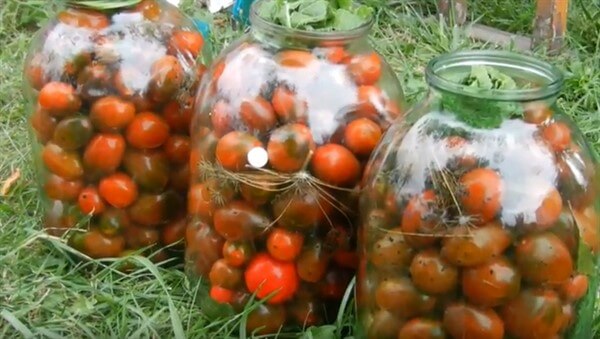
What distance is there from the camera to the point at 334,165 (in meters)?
1.18

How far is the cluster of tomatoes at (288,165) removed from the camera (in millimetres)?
1182

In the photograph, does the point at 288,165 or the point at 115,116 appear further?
the point at 115,116

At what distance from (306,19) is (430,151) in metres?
0.23

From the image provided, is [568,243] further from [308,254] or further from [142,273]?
[142,273]

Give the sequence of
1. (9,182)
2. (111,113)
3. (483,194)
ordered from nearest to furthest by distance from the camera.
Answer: (483,194) < (111,113) < (9,182)

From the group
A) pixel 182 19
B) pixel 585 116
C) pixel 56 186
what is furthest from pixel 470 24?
pixel 56 186

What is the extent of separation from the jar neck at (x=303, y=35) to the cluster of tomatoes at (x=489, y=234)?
156 mm

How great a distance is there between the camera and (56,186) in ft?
4.70

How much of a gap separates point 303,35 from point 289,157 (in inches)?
5.5

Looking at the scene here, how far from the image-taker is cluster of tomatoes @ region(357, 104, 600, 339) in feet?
3.42

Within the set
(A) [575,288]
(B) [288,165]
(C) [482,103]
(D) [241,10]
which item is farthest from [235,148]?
(D) [241,10]

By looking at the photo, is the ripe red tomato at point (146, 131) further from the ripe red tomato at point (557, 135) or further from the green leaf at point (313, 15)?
the ripe red tomato at point (557, 135)

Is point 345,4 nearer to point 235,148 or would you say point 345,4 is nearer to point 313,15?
point 313,15

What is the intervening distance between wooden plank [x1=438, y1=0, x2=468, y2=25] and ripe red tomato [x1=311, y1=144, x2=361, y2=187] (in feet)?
4.50
